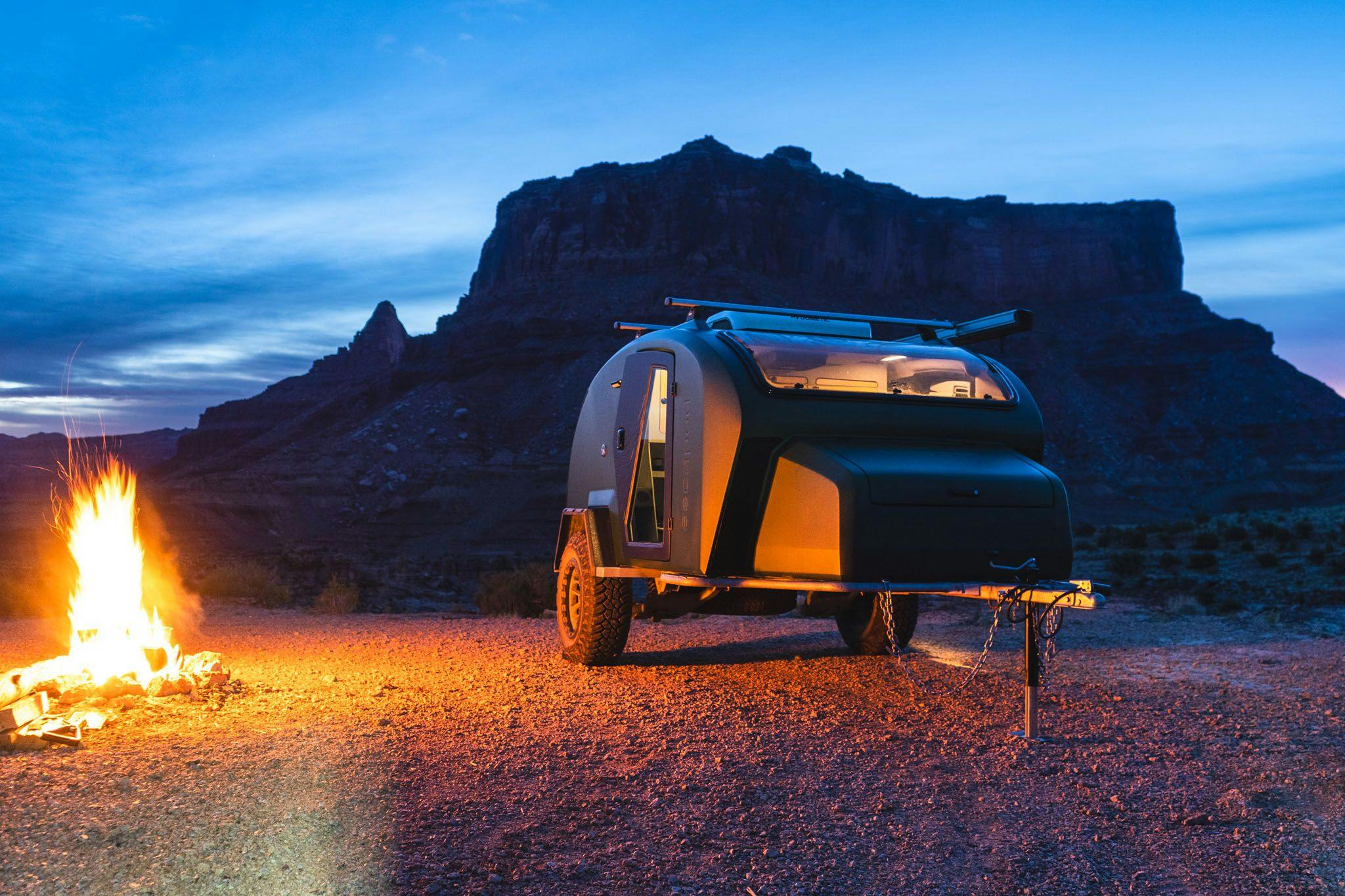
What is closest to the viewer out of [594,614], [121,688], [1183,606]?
[121,688]

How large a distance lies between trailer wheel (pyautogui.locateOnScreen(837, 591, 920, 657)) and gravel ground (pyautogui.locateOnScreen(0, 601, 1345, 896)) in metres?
0.27

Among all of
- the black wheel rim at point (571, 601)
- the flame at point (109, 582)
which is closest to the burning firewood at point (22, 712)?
the flame at point (109, 582)

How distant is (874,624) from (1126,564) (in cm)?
1483

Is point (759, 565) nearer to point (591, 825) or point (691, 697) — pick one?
point (691, 697)

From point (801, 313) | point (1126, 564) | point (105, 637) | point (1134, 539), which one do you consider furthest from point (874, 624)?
point (1134, 539)

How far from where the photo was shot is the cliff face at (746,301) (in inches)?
2469

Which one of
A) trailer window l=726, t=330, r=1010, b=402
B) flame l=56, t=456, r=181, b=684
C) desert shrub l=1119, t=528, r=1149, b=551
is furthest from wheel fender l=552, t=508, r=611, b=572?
desert shrub l=1119, t=528, r=1149, b=551

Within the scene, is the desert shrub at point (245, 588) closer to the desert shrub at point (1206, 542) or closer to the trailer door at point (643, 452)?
the trailer door at point (643, 452)

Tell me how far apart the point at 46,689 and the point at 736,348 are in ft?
16.9

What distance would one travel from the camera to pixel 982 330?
27.1ft

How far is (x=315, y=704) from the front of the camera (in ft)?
24.5

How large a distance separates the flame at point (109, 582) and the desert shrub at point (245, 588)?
9023 mm

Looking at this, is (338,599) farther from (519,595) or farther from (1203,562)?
(1203,562)

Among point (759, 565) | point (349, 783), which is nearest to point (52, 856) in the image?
point (349, 783)
